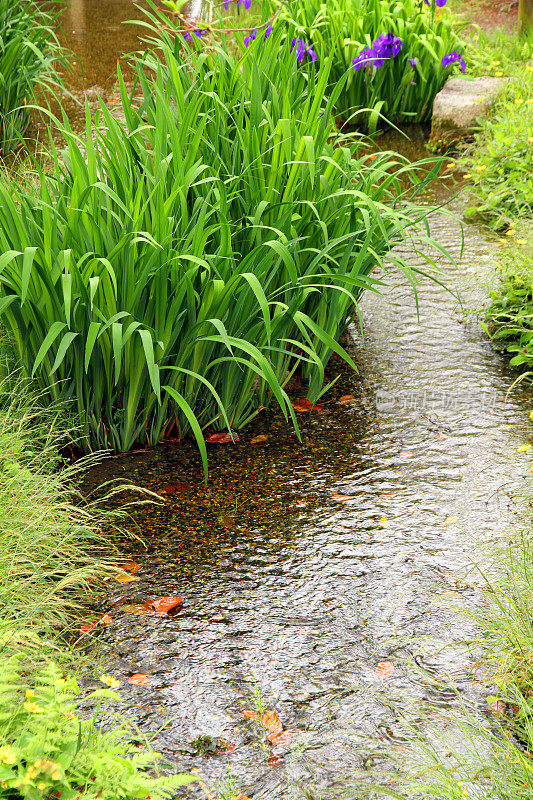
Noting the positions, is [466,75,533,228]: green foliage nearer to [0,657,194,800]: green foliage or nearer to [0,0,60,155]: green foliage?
[0,0,60,155]: green foliage

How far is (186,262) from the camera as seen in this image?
8.54 feet

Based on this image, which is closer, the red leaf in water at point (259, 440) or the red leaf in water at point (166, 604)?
the red leaf in water at point (166, 604)

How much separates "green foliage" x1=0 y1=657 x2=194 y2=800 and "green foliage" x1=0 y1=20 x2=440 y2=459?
105 centimetres

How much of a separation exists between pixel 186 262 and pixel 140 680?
134 centimetres

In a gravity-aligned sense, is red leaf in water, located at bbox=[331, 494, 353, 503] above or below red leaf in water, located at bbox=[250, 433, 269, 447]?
below

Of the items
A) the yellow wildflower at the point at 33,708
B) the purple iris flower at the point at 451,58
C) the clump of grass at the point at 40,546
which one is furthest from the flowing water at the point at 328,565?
the purple iris flower at the point at 451,58

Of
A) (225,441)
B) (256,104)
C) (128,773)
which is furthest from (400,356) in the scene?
(128,773)

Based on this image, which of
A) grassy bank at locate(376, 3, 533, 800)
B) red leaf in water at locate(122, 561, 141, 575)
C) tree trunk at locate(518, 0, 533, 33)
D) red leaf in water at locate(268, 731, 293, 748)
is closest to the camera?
grassy bank at locate(376, 3, 533, 800)

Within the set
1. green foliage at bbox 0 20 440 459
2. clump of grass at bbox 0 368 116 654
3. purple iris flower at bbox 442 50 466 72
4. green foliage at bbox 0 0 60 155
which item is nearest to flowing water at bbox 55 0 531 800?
clump of grass at bbox 0 368 116 654

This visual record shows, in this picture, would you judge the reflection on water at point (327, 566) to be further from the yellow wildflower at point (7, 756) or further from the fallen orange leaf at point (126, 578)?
the yellow wildflower at point (7, 756)

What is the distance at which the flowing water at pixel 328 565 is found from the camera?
5.89ft

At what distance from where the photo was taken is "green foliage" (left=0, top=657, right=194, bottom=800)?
4.12ft

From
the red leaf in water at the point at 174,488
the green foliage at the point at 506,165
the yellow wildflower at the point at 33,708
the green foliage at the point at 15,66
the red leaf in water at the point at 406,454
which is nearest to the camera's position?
the yellow wildflower at the point at 33,708

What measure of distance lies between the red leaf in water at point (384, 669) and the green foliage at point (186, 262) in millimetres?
793
